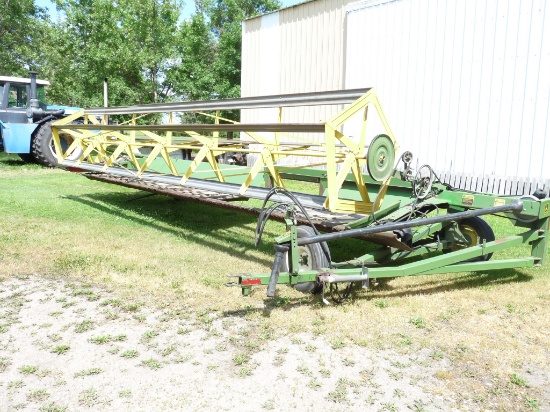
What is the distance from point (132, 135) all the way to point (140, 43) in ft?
75.2

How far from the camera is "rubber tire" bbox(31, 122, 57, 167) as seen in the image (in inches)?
477

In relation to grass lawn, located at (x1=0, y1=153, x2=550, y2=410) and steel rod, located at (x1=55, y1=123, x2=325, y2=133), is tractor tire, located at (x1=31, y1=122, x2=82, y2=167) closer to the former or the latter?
grass lawn, located at (x1=0, y1=153, x2=550, y2=410)

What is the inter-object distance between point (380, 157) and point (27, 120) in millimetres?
12245

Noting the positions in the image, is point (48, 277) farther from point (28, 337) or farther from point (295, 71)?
point (295, 71)

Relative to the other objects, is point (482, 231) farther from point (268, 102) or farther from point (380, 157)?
point (268, 102)

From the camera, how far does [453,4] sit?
8.38m

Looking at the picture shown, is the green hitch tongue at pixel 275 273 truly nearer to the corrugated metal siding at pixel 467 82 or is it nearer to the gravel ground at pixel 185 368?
the gravel ground at pixel 185 368

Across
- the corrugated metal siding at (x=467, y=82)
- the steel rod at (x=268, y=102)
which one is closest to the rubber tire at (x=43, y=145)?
the steel rod at (x=268, y=102)

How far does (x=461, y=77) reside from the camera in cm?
844

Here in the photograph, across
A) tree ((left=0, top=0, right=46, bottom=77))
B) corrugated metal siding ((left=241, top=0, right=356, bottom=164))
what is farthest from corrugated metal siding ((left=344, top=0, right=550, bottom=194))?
tree ((left=0, top=0, right=46, bottom=77))

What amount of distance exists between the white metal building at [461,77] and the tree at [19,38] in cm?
2635

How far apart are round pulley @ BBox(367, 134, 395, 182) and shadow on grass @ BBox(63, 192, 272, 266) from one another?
1504 mm

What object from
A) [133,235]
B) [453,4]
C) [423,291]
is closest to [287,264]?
[423,291]

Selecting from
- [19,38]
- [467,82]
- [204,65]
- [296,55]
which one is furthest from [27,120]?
[19,38]
